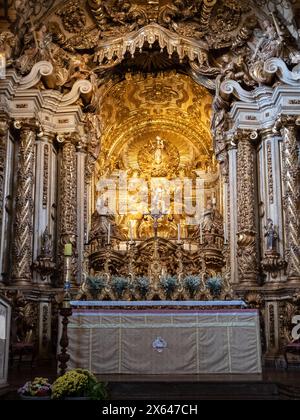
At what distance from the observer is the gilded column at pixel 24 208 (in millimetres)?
12297

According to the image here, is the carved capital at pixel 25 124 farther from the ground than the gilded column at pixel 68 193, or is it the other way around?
the carved capital at pixel 25 124

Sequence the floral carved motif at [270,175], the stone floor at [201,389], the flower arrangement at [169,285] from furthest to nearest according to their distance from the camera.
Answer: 1. the floral carved motif at [270,175]
2. the flower arrangement at [169,285]
3. the stone floor at [201,389]

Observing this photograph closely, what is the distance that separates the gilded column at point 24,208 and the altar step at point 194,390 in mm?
4891

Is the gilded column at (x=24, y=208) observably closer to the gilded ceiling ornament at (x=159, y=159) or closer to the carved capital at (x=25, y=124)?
the carved capital at (x=25, y=124)

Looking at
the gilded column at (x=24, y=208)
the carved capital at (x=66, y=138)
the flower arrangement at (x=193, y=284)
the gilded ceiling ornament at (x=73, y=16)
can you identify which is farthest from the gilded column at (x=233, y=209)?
the gilded ceiling ornament at (x=73, y=16)

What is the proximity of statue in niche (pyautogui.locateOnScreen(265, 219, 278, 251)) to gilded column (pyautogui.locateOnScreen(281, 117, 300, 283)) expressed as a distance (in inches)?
12.1

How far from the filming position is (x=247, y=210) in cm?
1333

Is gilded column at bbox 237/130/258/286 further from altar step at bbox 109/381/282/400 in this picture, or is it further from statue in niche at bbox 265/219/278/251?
altar step at bbox 109/381/282/400

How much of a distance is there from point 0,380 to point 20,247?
5052 mm

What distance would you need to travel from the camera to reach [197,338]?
30.2 feet

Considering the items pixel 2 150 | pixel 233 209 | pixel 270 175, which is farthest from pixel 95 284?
pixel 270 175

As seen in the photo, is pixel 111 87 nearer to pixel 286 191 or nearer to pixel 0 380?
pixel 286 191

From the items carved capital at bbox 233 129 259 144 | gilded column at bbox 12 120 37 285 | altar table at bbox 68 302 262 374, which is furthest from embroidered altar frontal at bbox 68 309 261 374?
carved capital at bbox 233 129 259 144
